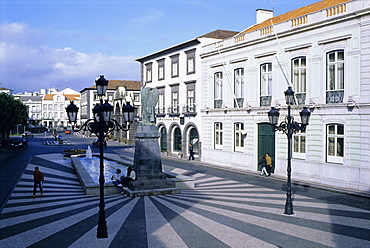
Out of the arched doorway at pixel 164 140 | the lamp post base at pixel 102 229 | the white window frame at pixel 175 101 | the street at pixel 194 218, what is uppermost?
the white window frame at pixel 175 101

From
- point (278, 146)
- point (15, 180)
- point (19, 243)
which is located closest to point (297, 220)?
point (19, 243)

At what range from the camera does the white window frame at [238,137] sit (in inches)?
1131

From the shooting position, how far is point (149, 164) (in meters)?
18.9

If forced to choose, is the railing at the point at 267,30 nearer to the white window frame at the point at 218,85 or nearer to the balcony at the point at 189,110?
the white window frame at the point at 218,85

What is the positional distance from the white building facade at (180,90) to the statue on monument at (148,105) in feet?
48.8

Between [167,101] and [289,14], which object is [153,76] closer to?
[167,101]

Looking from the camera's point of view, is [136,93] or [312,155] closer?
[312,155]

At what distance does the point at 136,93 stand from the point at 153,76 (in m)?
33.0

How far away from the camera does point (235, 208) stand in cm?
1520

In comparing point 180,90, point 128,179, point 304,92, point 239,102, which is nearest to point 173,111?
point 180,90

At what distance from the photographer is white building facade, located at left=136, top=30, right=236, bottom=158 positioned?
1380 inches

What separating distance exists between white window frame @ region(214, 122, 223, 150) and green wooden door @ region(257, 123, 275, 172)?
4.98m

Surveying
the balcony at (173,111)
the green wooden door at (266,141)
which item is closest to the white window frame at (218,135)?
the green wooden door at (266,141)

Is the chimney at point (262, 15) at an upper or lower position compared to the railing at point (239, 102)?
upper
